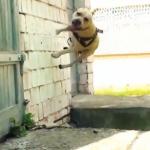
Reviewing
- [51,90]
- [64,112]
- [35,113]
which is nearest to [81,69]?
[64,112]

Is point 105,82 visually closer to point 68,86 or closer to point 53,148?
point 68,86

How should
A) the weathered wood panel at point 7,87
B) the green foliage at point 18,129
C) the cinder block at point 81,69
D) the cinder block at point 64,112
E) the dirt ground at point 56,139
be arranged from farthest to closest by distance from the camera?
the cinder block at point 81,69 → the cinder block at point 64,112 → the green foliage at point 18,129 → the weathered wood panel at point 7,87 → the dirt ground at point 56,139

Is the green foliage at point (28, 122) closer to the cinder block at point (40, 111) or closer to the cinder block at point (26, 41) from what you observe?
the cinder block at point (40, 111)

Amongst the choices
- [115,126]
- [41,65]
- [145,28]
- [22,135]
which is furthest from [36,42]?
[145,28]

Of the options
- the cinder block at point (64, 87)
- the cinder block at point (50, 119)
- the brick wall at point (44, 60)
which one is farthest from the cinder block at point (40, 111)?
the cinder block at point (64, 87)

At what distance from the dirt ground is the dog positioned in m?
1.12

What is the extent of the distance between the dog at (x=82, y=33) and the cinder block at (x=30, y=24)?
42 centimetres

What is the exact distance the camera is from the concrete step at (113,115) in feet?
15.2

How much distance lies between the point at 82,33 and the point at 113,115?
1276 millimetres

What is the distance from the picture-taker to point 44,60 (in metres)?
3.98

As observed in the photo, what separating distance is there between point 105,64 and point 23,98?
6.87 m

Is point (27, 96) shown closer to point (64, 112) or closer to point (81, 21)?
point (81, 21)

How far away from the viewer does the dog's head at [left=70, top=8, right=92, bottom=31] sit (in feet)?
12.2

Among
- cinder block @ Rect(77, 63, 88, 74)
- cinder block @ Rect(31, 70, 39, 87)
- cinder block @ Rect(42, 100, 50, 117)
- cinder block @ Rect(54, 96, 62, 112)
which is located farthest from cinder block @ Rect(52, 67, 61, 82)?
cinder block @ Rect(77, 63, 88, 74)
